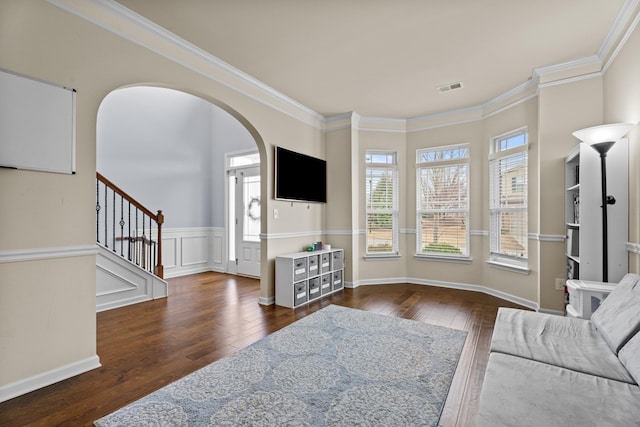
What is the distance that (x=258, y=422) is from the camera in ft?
Answer: 5.51

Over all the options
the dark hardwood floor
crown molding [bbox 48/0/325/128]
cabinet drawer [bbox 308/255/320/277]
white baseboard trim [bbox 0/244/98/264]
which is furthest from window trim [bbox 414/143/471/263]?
white baseboard trim [bbox 0/244/98/264]

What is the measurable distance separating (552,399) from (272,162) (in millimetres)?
3567

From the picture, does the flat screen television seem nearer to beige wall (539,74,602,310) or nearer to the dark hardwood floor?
the dark hardwood floor

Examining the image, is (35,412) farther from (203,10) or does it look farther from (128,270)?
(203,10)

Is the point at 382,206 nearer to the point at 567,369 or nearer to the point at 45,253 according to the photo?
the point at 567,369

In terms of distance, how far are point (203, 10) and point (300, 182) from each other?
8.06 ft

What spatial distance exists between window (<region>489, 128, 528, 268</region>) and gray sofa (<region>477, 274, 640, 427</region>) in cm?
209

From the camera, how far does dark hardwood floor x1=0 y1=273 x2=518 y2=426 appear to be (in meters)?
1.86

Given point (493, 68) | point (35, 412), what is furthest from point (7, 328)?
point (493, 68)

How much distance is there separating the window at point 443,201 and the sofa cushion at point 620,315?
9.02 feet

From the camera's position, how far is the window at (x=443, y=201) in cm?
477

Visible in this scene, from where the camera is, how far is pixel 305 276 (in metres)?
4.07

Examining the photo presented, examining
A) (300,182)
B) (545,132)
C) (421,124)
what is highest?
(421,124)

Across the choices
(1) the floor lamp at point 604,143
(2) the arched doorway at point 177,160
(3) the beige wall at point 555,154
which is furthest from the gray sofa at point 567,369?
(2) the arched doorway at point 177,160
